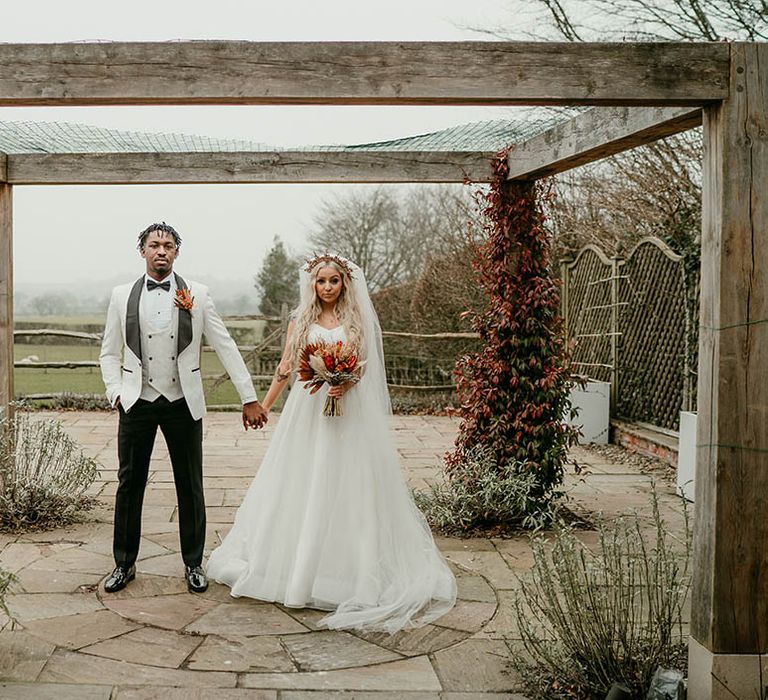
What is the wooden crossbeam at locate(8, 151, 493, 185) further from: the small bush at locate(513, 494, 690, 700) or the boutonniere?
the small bush at locate(513, 494, 690, 700)

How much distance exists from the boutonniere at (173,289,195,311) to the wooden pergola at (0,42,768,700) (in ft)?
4.92

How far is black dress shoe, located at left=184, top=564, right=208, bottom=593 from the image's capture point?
487 cm

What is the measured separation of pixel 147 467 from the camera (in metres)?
4.94

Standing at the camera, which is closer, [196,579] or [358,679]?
[358,679]

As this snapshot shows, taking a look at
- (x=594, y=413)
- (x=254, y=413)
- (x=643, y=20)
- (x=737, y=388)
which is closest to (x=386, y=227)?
(x=643, y=20)

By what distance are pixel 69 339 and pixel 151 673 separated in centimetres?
1262

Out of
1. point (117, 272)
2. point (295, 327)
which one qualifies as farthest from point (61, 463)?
point (117, 272)

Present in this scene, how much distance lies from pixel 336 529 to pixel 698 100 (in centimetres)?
279

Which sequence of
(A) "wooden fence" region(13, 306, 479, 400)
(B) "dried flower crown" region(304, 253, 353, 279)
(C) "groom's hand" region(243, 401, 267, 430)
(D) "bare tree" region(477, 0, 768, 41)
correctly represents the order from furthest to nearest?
(A) "wooden fence" region(13, 306, 479, 400) < (D) "bare tree" region(477, 0, 768, 41) < (B) "dried flower crown" region(304, 253, 353, 279) < (C) "groom's hand" region(243, 401, 267, 430)

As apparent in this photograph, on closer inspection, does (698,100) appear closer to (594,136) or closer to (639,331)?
(594,136)

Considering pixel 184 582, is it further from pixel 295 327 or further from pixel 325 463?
pixel 295 327

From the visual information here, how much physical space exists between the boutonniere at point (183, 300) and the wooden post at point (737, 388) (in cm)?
270

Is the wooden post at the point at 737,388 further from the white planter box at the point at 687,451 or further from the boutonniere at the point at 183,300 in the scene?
the white planter box at the point at 687,451

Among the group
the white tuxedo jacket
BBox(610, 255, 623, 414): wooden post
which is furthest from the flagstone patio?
BBox(610, 255, 623, 414): wooden post
